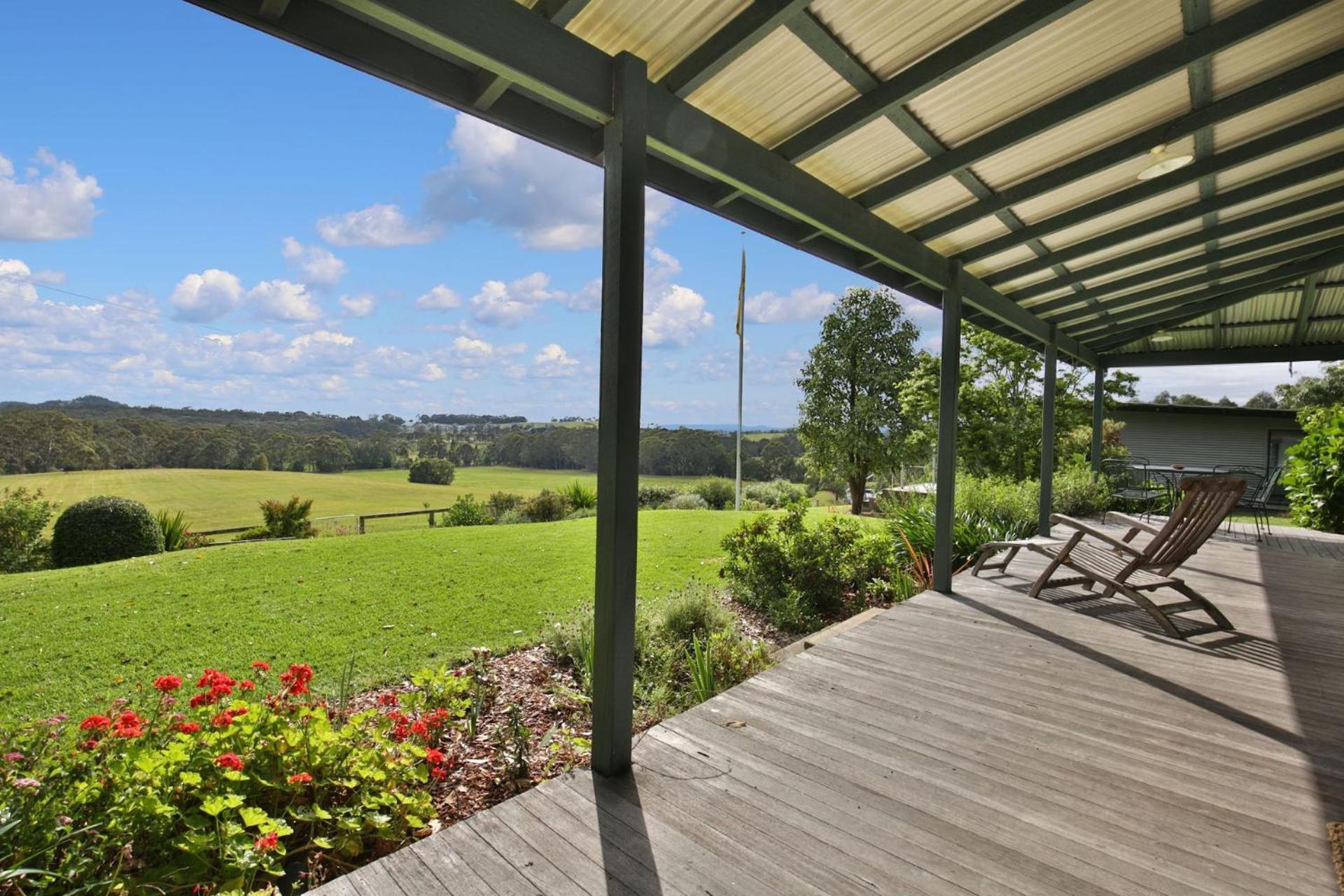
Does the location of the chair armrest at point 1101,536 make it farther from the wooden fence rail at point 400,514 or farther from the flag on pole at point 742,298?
the wooden fence rail at point 400,514

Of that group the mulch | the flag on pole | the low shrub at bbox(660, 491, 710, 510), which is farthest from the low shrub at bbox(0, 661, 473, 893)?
the low shrub at bbox(660, 491, 710, 510)

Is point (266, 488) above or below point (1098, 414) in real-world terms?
below

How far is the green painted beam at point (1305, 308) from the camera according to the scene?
810cm

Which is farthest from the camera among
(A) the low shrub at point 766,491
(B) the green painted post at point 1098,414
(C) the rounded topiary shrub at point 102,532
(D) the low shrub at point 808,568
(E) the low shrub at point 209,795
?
(A) the low shrub at point 766,491

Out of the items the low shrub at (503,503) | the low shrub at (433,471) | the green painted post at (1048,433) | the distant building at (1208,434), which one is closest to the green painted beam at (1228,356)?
the green painted post at (1048,433)

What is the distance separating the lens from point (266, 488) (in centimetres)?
1323

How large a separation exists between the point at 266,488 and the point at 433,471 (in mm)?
5720

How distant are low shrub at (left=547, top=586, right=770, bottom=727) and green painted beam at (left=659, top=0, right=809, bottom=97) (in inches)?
99.6

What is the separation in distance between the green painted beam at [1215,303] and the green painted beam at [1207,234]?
214 centimetres

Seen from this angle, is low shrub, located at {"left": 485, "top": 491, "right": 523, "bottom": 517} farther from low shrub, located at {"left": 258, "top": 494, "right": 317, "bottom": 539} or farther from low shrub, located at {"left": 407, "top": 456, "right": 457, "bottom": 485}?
low shrub, located at {"left": 258, "top": 494, "right": 317, "bottom": 539}

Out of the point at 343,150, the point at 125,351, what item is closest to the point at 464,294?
the point at 343,150

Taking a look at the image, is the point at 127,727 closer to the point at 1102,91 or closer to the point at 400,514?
the point at 1102,91

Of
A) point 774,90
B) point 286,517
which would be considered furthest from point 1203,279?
point 286,517

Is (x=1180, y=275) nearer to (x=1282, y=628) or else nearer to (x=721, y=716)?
(x=1282, y=628)
